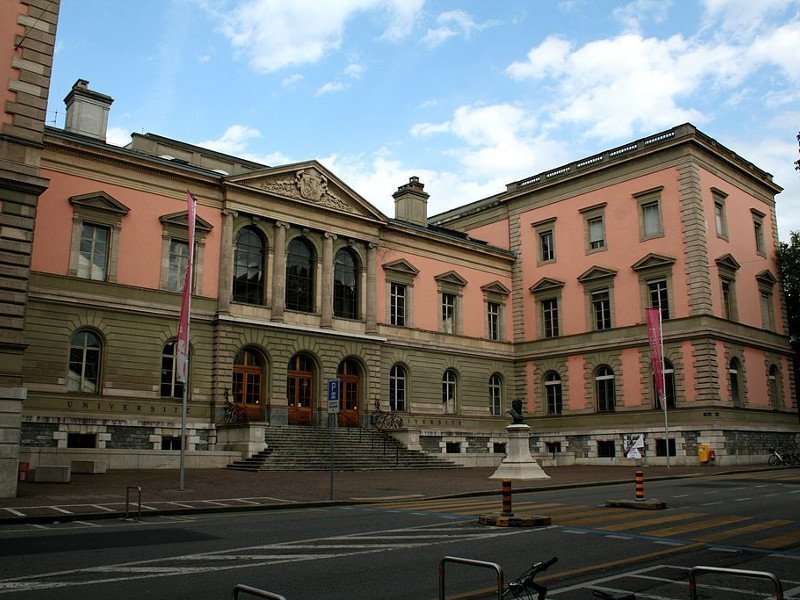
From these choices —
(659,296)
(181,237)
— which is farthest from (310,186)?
(659,296)

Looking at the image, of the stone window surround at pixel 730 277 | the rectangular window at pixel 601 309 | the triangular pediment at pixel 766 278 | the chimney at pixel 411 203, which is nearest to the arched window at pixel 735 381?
the stone window surround at pixel 730 277

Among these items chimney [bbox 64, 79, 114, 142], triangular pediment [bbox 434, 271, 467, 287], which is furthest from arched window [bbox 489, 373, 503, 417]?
chimney [bbox 64, 79, 114, 142]

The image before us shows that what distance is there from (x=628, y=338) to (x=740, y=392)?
6.23 metres

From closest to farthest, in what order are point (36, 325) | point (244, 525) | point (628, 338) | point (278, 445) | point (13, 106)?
point (244, 525), point (13, 106), point (36, 325), point (278, 445), point (628, 338)

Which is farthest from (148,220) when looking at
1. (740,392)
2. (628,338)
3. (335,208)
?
(740,392)

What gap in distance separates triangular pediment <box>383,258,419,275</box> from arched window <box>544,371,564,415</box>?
1048 centimetres

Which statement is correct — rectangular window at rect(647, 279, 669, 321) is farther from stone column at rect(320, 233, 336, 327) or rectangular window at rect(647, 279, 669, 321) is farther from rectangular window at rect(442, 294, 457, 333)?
stone column at rect(320, 233, 336, 327)

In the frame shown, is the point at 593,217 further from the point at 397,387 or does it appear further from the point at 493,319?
the point at 397,387

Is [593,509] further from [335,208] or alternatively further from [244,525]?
[335,208]

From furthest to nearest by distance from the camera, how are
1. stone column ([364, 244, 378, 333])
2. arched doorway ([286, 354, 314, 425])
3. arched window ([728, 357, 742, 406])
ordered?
1. stone column ([364, 244, 378, 333])
2. arched window ([728, 357, 742, 406])
3. arched doorway ([286, 354, 314, 425])

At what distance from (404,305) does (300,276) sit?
709 cm

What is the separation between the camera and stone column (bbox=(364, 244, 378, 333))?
3966 centimetres

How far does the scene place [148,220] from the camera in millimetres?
32719

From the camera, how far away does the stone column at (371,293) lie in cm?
3966
